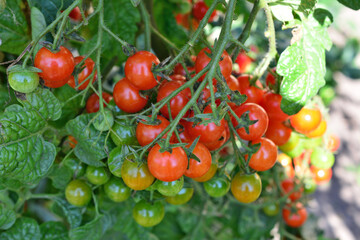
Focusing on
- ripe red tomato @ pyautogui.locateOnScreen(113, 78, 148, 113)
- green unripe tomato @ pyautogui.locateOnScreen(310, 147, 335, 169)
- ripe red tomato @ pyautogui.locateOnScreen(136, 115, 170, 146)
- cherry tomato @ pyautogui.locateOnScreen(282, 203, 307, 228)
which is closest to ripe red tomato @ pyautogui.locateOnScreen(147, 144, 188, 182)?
ripe red tomato @ pyautogui.locateOnScreen(136, 115, 170, 146)

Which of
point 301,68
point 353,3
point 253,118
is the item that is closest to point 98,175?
point 253,118

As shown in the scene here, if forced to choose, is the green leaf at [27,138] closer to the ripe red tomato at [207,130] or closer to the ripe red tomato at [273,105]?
the ripe red tomato at [207,130]

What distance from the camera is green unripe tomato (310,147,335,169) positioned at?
117 cm

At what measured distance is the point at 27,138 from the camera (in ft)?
2.32

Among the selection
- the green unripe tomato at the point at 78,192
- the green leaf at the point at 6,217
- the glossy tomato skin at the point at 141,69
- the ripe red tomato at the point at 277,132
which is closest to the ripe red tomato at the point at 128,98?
the glossy tomato skin at the point at 141,69

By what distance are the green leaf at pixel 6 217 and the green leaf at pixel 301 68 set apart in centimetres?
73

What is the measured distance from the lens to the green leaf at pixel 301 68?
0.73 metres

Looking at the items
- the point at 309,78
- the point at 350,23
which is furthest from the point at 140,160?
the point at 350,23

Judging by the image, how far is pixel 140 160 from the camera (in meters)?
0.65

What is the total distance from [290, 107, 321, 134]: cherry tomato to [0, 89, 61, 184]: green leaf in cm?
56

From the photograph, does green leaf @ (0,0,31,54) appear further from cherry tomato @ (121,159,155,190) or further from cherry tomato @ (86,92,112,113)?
cherry tomato @ (121,159,155,190)

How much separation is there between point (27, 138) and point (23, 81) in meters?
0.13

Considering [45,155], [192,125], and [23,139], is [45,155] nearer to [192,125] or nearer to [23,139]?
[23,139]

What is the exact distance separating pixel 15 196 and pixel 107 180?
0.36 metres
